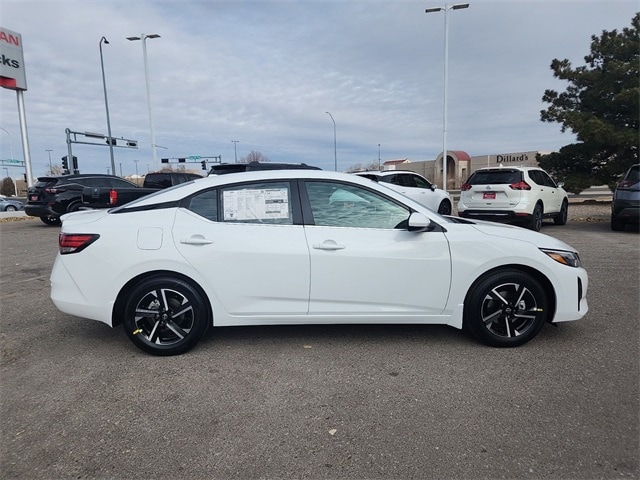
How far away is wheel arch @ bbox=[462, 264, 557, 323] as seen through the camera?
11.8 ft

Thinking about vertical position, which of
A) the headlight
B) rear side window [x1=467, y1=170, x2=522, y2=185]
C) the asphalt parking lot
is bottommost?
the asphalt parking lot

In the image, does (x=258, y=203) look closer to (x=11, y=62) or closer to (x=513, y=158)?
(x=11, y=62)

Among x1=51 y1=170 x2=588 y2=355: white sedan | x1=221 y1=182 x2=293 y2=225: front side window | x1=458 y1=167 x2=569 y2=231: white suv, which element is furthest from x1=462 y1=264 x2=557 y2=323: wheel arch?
x1=458 y1=167 x2=569 y2=231: white suv

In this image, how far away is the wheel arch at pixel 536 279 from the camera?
3596 millimetres

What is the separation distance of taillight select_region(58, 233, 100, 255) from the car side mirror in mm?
2631

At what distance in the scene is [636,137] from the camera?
1369cm

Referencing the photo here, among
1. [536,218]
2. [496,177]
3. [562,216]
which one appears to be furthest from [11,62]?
[562,216]

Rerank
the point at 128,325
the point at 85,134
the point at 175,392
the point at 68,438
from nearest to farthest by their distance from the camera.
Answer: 1. the point at 68,438
2. the point at 175,392
3. the point at 128,325
4. the point at 85,134

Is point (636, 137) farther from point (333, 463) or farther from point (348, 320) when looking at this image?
point (333, 463)

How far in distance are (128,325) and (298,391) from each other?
158 centimetres

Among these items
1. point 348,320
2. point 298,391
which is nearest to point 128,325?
point 298,391

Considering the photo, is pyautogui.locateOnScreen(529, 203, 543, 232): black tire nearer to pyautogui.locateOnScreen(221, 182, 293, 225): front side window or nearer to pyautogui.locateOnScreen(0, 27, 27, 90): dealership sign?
pyautogui.locateOnScreen(221, 182, 293, 225): front side window

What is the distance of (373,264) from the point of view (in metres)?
3.50

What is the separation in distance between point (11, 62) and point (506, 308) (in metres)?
23.4
